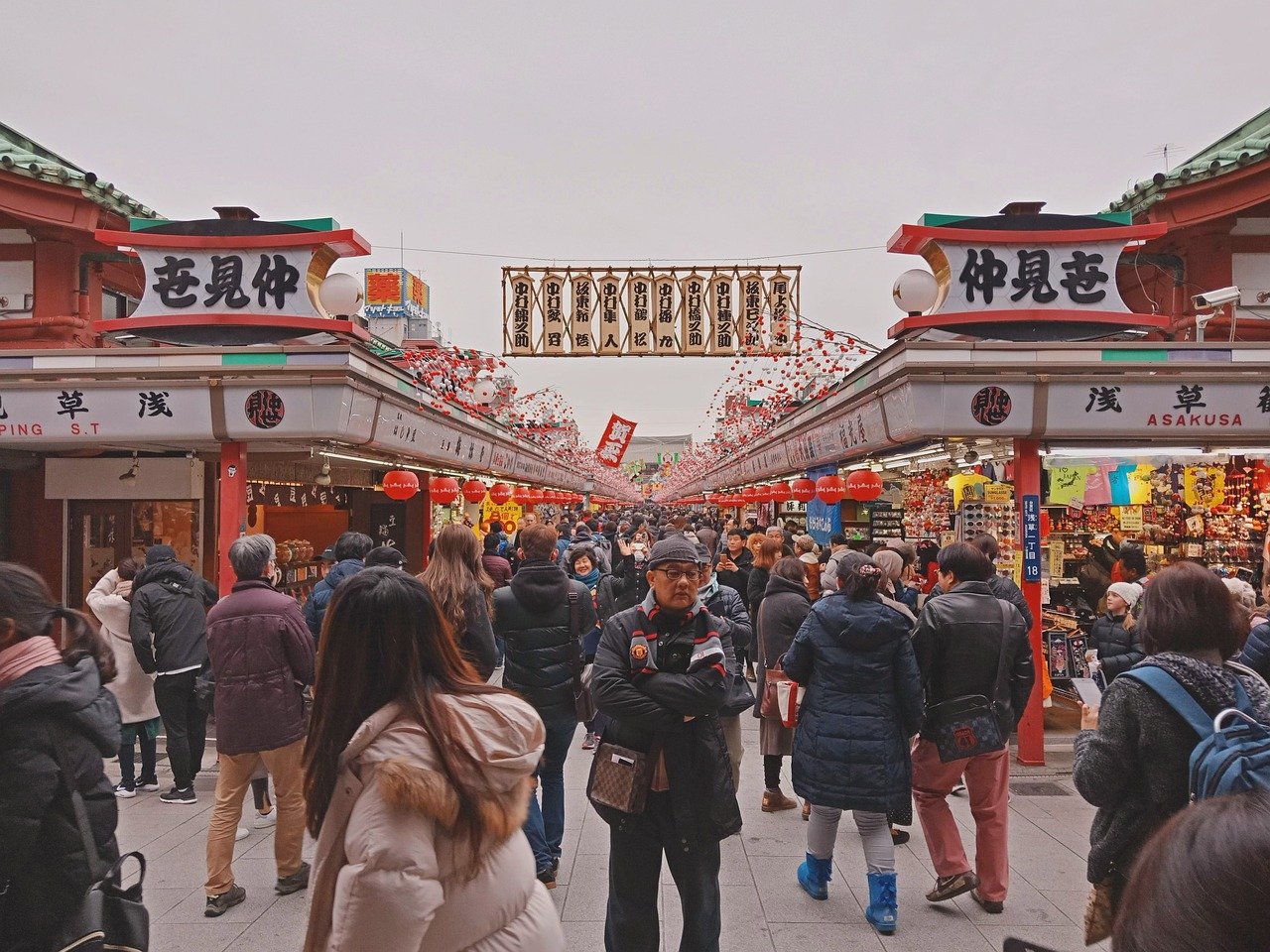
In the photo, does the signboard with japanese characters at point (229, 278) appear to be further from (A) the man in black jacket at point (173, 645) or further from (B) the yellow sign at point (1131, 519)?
(B) the yellow sign at point (1131, 519)

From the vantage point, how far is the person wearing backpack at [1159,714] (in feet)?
9.17

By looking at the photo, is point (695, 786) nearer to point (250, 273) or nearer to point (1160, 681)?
point (1160, 681)

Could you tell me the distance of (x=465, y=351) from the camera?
17.4m

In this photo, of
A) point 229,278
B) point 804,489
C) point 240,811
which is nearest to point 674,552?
point 240,811

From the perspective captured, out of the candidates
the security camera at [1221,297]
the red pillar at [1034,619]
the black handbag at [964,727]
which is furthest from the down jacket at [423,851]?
the security camera at [1221,297]

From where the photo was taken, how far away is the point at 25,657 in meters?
2.83

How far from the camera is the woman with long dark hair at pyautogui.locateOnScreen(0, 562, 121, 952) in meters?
2.67

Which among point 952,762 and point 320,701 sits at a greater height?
point 320,701

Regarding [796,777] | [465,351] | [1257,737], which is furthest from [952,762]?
[465,351]

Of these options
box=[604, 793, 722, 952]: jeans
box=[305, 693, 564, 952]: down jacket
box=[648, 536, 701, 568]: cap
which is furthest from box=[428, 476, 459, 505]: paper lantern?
box=[305, 693, 564, 952]: down jacket

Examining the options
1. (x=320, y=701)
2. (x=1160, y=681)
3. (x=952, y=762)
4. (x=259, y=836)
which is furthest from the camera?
(x=259, y=836)

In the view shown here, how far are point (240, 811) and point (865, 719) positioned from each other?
147 inches

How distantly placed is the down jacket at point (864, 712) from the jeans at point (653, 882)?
119 cm

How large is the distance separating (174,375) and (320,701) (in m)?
7.52
